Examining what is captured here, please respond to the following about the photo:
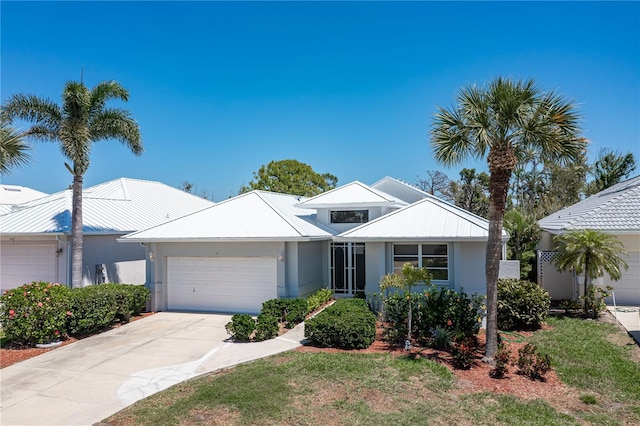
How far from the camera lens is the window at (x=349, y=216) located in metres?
18.8

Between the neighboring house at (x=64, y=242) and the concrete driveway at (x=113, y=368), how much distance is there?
5.62m

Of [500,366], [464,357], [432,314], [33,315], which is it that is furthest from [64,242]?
[500,366]

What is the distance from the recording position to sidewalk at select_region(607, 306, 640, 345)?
476 inches

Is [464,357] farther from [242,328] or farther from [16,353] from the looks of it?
[16,353]

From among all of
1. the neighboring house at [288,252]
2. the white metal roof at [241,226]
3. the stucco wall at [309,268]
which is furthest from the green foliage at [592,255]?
the stucco wall at [309,268]

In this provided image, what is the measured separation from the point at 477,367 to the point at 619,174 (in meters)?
30.8

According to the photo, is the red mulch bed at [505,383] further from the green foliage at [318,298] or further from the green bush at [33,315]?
the green bush at [33,315]

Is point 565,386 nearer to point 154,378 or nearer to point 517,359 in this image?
point 517,359

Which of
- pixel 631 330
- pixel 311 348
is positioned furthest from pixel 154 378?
pixel 631 330

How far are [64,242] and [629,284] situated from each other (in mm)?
21666

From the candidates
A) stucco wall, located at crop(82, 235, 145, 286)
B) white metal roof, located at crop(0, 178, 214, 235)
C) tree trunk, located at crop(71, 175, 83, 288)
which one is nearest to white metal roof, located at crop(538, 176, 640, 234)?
tree trunk, located at crop(71, 175, 83, 288)

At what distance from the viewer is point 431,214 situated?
1611cm

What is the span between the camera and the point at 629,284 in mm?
15586

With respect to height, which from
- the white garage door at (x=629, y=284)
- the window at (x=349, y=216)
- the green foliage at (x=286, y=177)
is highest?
the green foliage at (x=286, y=177)
